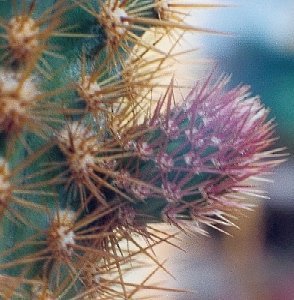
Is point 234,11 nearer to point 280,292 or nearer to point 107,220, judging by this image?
→ point 280,292

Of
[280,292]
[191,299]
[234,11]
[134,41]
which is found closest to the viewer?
[134,41]

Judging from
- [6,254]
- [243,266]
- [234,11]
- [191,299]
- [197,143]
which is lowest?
[6,254]

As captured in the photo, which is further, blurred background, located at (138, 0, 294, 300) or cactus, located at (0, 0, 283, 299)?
blurred background, located at (138, 0, 294, 300)

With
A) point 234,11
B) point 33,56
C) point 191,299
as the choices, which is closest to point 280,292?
point 191,299

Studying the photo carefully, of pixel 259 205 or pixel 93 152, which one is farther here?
pixel 259 205

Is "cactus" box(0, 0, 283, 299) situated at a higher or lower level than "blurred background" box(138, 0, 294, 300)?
lower
